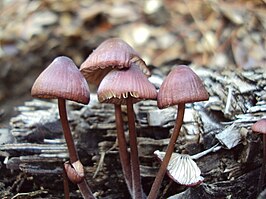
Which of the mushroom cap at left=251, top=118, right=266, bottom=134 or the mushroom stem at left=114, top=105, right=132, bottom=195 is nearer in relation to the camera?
the mushroom cap at left=251, top=118, right=266, bottom=134

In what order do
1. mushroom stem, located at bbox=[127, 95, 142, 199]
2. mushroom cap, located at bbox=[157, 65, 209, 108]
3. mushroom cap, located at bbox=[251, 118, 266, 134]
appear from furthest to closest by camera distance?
mushroom stem, located at bbox=[127, 95, 142, 199] < mushroom cap, located at bbox=[251, 118, 266, 134] < mushroom cap, located at bbox=[157, 65, 209, 108]

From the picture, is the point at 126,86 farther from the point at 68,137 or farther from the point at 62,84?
the point at 68,137

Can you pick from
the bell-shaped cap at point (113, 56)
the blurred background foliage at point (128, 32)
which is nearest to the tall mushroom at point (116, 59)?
the bell-shaped cap at point (113, 56)

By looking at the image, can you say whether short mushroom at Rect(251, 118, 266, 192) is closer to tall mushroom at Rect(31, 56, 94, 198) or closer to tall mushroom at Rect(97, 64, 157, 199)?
tall mushroom at Rect(97, 64, 157, 199)

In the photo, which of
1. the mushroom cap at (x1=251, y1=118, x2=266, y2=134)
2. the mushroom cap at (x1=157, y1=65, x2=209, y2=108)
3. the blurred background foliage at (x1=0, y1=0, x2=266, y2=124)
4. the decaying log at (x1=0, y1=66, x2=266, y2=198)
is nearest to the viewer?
the mushroom cap at (x1=157, y1=65, x2=209, y2=108)

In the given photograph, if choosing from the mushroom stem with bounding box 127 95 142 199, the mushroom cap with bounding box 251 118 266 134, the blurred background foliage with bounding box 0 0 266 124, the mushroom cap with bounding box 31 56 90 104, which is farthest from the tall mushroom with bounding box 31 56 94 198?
the blurred background foliage with bounding box 0 0 266 124

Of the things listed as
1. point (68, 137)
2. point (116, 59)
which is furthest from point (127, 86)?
point (68, 137)
